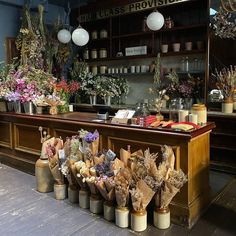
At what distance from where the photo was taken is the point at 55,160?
120 inches

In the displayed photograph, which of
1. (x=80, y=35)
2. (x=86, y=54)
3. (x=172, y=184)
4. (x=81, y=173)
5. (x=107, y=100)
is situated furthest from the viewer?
(x=86, y=54)

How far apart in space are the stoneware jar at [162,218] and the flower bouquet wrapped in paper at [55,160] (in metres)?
1.13

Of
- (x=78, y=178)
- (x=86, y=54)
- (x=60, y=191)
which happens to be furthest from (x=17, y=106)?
(x=86, y=54)

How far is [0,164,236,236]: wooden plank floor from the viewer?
2.48 m

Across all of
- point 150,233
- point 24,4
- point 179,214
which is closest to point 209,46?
point 179,214

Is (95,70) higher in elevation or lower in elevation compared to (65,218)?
higher

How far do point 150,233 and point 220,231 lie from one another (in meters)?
0.61

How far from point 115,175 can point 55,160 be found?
0.80 m

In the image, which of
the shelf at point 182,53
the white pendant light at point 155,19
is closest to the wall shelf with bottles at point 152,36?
the shelf at point 182,53

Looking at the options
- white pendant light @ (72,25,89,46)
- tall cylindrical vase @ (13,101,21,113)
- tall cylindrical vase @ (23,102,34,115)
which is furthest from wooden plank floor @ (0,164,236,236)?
white pendant light @ (72,25,89,46)

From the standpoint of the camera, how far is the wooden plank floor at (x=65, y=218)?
8.14 ft

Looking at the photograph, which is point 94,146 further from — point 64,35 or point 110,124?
point 64,35

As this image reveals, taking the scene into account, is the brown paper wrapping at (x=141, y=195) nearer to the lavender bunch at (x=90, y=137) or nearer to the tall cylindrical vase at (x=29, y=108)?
the lavender bunch at (x=90, y=137)

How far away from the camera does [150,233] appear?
2449mm
